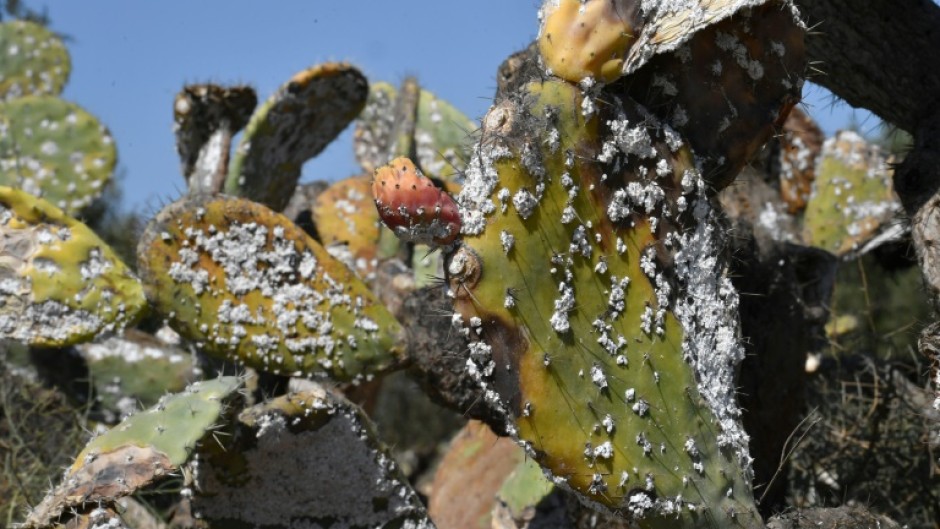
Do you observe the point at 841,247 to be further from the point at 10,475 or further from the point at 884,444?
the point at 10,475

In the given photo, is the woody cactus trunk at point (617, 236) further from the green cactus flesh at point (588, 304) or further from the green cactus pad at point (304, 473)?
the green cactus pad at point (304, 473)

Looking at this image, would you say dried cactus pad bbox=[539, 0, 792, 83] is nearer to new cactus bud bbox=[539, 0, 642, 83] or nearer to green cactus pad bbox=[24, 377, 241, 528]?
new cactus bud bbox=[539, 0, 642, 83]

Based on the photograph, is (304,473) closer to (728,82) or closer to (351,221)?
(728,82)

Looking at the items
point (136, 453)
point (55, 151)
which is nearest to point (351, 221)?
point (55, 151)

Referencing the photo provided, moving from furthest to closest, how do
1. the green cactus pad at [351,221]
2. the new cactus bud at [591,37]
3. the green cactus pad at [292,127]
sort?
the green cactus pad at [351,221] < the green cactus pad at [292,127] < the new cactus bud at [591,37]

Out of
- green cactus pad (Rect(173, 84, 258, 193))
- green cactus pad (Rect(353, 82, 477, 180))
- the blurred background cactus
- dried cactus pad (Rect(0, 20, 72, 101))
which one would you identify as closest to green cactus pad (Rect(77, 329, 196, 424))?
the blurred background cactus

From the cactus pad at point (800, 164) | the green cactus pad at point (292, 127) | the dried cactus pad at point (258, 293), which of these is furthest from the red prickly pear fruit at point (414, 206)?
the cactus pad at point (800, 164)

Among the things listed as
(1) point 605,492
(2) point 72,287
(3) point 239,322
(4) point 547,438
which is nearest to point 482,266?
(4) point 547,438
